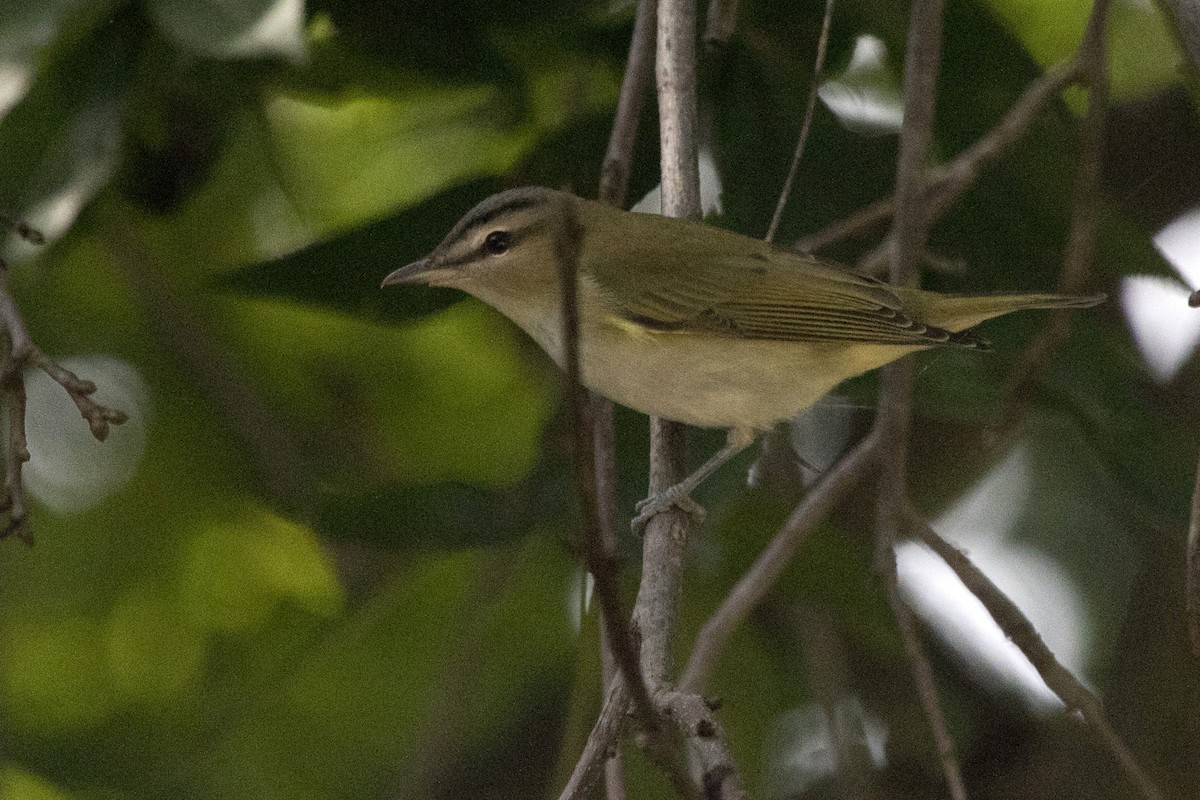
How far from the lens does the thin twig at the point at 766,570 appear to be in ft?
7.75

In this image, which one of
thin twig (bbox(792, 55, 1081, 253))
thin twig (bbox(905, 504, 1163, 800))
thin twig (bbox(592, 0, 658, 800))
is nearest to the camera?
thin twig (bbox(905, 504, 1163, 800))

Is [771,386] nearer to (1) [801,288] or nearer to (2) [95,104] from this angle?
(1) [801,288]

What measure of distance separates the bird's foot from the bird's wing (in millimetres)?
545

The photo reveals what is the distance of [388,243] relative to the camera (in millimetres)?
3125

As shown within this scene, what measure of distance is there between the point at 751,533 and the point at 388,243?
108 cm

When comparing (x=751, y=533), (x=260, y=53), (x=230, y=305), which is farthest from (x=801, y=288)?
(x=230, y=305)

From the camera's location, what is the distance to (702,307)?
A: 3.05 metres

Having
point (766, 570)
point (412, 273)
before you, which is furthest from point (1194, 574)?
point (412, 273)

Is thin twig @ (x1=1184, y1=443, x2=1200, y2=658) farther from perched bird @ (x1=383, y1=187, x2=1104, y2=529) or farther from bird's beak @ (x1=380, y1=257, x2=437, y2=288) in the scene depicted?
bird's beak @ (x1=380, y1=257, x2=437, y2=288)

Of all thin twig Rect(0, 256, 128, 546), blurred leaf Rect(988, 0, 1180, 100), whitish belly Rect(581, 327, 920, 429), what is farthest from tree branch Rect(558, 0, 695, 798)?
blurred leaf Rect(988, 0, 1180, 100)

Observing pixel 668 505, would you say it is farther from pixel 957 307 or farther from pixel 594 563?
pixel 594 563

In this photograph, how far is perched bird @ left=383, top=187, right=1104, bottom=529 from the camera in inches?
113

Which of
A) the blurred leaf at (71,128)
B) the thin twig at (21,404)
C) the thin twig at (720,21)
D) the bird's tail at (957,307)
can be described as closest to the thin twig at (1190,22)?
the bird's tail at (957,307)

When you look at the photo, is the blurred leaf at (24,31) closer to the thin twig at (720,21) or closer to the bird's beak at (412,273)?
the bird's beak at (412,273)
